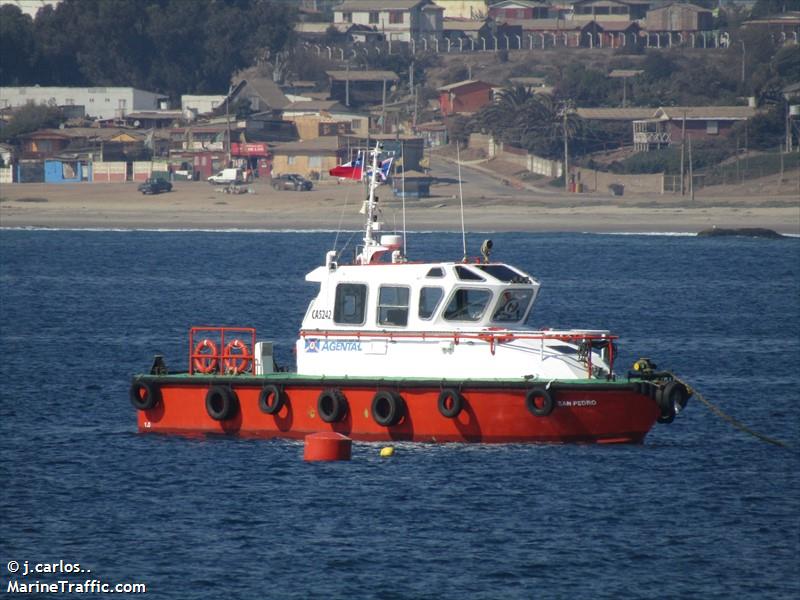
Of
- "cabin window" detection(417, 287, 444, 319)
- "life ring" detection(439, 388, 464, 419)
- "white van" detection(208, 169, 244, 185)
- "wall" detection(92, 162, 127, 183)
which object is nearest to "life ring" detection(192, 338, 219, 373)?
"cabin window" detection(417, 287, 444, 319)

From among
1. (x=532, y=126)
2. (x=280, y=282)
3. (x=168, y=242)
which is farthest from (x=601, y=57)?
(x=280, y=282)

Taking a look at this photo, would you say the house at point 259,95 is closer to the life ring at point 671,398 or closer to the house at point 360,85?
the house at point 360,85

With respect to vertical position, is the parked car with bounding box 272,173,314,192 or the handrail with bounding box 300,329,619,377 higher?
the handrail with bounding box 300,329,619,377

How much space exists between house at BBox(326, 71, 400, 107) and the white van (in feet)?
118

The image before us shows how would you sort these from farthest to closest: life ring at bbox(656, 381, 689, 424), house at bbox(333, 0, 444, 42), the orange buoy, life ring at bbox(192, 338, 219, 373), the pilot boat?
house at bbox(333, 0, 444, 42), life ring at bbox(192, 338, 219, 373), the orange buoy, the pilot boat, life ring at bbox(656, 381, 689, 424)

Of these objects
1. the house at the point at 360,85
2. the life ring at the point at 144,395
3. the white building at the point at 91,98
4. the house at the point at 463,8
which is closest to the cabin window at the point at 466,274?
the life ring at the point at 144,395

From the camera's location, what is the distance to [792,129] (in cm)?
10575

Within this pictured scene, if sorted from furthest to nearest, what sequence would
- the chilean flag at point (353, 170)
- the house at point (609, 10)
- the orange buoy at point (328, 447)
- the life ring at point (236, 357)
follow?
1. the house at point (609, 10)
2. the life ring at point (236, 357)
3. the chilean flag at point (353, 170)
4. the orange buoy at point (328, 447)

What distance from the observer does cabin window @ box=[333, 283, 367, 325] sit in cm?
2689

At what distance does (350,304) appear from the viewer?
2698 centimetres

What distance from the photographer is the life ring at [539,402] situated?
974 inches

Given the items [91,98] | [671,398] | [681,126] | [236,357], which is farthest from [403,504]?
[91,98]

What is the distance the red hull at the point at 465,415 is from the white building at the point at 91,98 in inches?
3972

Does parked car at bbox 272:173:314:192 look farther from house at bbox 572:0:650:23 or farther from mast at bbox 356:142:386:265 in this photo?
house at bbox 572:0:650:23
